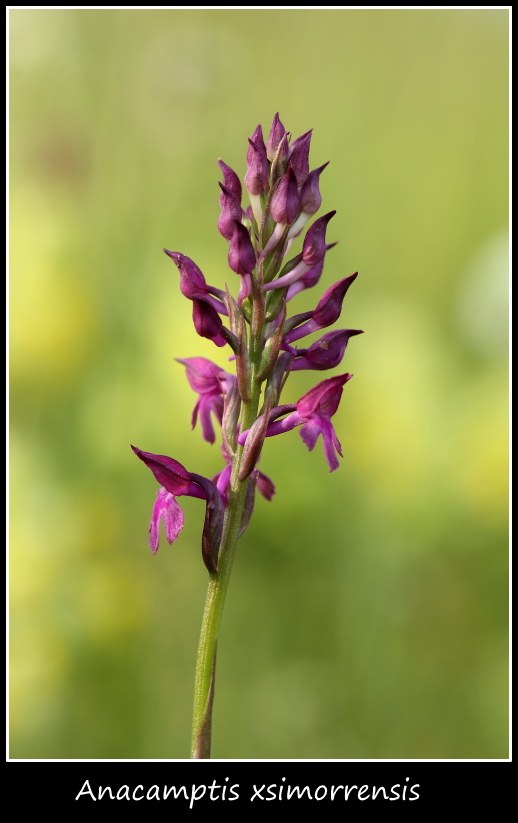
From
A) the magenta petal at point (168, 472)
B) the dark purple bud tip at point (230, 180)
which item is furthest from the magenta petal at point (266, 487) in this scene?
the dark purple bud tip at point (230, 180)

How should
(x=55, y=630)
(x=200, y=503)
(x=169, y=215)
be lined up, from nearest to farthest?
(x=55, y=630) → (x=200, y=503) → (x=169, y=215)

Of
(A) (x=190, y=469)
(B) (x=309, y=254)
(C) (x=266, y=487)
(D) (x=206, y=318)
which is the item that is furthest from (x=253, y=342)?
(A) (x=190, y=469)

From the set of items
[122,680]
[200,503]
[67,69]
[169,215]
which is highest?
[67,69]

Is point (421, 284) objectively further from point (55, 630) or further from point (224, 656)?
point (55, 630)

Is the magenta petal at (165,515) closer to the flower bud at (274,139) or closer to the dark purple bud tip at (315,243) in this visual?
the dark purple bud tip at (315,243)

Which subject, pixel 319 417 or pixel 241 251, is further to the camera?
pixel 319 417

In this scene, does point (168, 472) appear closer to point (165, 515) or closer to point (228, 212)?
point (165, 515)

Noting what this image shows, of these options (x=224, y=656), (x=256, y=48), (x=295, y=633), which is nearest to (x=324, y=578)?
(x=295, y=633)
